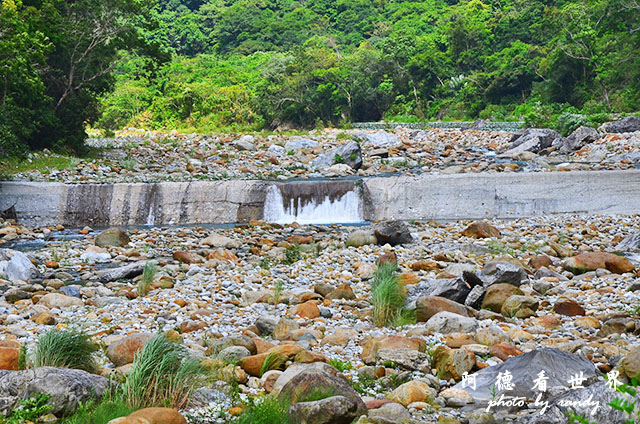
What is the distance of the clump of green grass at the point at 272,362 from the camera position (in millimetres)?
4645

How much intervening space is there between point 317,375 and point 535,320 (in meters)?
2.80

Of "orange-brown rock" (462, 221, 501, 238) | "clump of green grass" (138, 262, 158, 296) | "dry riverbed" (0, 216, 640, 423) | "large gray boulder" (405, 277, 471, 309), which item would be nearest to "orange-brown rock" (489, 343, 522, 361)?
"dry riverbed" (0, 216, 640, 423)

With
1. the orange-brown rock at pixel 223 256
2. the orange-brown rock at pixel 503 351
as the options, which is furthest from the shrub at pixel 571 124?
the orange-brown rock at pixel 503 351

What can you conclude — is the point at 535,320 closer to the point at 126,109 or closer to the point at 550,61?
the point at 550,61

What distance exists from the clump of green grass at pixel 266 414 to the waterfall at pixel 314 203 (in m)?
11.1

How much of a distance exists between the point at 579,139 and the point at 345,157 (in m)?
8.39

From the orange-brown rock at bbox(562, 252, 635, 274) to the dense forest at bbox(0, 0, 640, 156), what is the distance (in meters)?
12.8

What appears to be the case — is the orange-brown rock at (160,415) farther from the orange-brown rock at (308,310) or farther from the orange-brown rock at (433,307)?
the orange-brown rock at (433,307)

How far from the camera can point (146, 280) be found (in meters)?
8.09

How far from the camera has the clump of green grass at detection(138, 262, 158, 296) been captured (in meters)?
7.87

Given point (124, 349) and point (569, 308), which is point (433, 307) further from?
point (124, 349)

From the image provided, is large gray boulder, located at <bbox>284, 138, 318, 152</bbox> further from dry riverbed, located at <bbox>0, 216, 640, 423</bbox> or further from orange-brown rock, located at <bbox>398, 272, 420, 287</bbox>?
orange-brown rock, located at <bbox>398, 272, 420, 287</bbox>

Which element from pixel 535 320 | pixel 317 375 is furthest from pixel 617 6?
pixel 317 375

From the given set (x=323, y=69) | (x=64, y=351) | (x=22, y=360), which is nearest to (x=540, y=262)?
(x=64, y=351)
